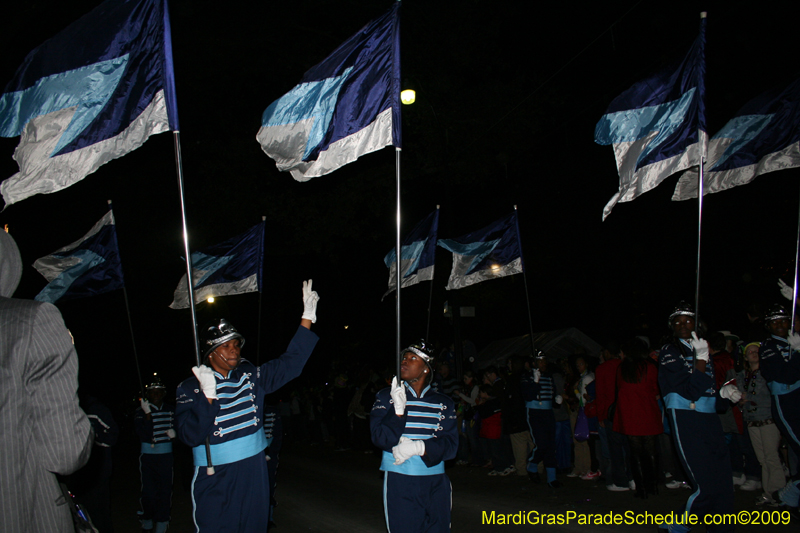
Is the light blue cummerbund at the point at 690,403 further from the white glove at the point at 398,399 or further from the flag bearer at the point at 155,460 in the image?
the flag bearer at the point at 155,460

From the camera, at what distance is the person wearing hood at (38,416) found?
2.43 metres

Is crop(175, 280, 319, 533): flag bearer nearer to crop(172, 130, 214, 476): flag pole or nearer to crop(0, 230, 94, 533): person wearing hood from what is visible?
crop(172, 130, 214, 476): flag pole

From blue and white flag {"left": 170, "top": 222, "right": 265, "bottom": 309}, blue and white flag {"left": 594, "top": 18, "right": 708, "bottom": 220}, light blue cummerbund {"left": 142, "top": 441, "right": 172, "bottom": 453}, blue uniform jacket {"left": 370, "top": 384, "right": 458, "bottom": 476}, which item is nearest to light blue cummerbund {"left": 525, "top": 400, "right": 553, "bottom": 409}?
blue and white flag {"left": 594, "top": 18, "right": 708, "bottom": 220}

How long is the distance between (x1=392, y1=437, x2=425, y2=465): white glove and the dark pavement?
349 cm

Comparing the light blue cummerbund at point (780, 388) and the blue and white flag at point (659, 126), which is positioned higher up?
the blue and white flag at point (659, 126)

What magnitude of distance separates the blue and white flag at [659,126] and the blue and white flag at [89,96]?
466cm

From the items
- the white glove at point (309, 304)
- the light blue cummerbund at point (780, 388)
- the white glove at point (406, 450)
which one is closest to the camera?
the white glove at point (406, 450)

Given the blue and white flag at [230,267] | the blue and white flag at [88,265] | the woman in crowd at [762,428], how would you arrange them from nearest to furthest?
1. the woman in crowd at [762,428]
2. the blue and white flag at [88,265]
3. the blue and white flag at [230,267]

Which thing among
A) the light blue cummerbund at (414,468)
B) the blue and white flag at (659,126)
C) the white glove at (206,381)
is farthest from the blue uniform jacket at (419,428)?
the blue and white flag at (659,126)

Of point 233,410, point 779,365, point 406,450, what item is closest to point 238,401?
point 233,410

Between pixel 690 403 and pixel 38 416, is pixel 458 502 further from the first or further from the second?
pixel 38 416

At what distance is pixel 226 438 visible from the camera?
4.84m

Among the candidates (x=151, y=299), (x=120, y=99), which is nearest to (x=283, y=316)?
(x=151, y=299)

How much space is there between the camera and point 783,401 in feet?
22.1
